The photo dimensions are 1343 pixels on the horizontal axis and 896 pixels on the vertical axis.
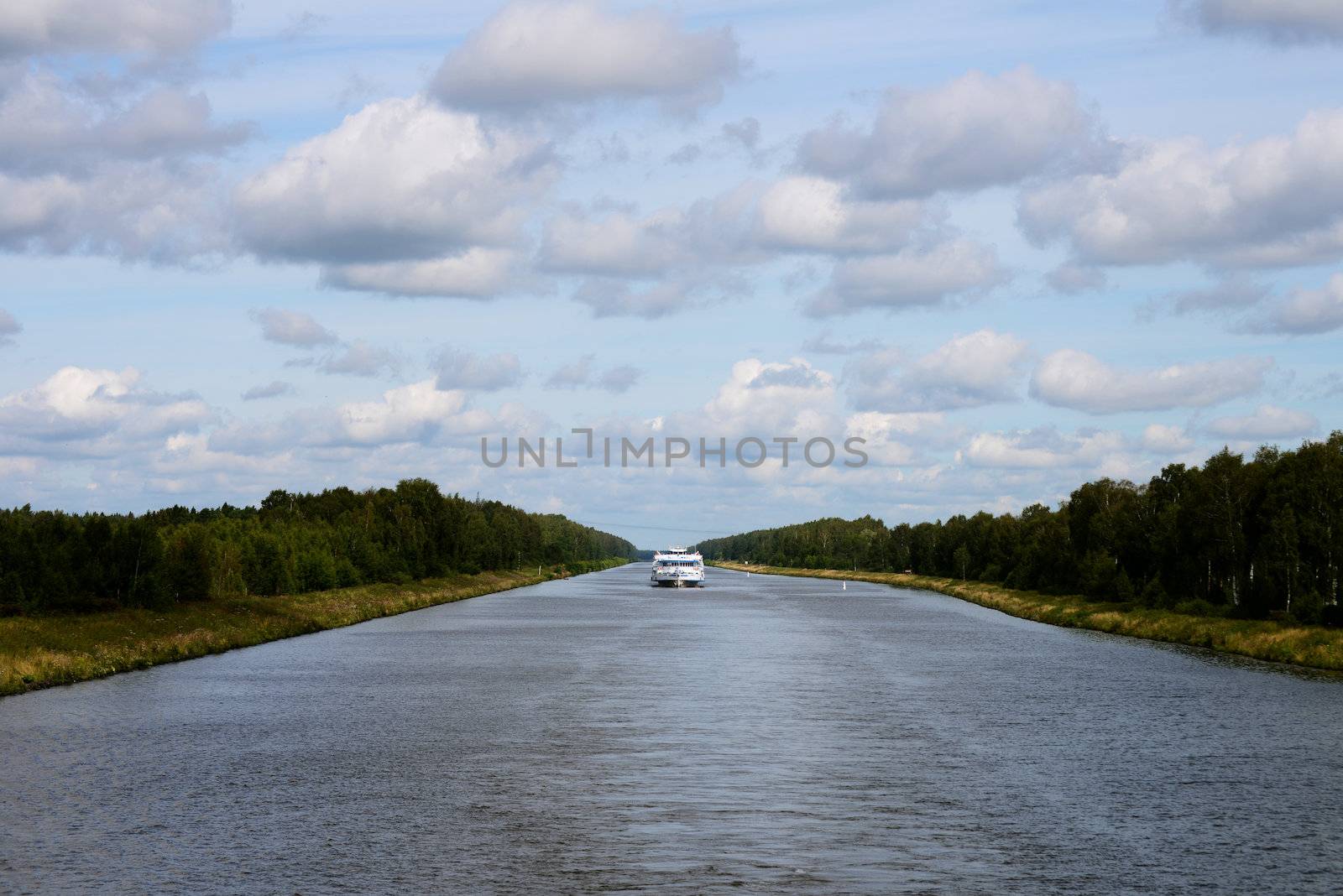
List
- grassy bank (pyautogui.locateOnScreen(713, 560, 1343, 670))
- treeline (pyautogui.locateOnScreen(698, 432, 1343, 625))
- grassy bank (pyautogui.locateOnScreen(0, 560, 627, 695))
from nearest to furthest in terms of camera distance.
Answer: grassy bank (pyautogui.locateOnScreen(0, 560, 627, 695)) < grassy bank (pyautogui.locateOnScreen(713, 560, 1343, 670)) < treeline (pyautogui.locateOnScreen(698, 432, 1343, 625))

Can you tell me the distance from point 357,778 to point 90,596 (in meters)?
40.9

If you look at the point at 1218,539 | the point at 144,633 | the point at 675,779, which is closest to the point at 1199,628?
the point at 1218,539

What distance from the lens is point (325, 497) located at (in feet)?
580

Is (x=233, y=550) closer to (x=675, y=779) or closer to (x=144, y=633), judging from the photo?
(x=144, y=633)

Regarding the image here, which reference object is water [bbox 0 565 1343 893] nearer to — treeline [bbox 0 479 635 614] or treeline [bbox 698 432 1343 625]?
treeline [bbox 0 479 635 614]

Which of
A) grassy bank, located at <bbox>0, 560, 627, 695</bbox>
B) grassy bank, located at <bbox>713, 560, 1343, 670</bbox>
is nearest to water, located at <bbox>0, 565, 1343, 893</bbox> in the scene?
grassy bank, located at <bbox>0, 560, 627, 695</bbox>

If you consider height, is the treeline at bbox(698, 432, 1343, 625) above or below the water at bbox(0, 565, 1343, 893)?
above

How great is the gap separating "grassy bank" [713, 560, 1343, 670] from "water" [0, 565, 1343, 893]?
377 cm

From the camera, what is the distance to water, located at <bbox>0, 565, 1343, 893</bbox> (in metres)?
21.5

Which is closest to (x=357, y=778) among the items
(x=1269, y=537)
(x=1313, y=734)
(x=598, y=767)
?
(x=598, y=767)

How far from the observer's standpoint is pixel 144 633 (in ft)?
207

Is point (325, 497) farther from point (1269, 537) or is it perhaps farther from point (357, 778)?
point (357, 778)

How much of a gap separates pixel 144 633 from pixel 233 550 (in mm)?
29047

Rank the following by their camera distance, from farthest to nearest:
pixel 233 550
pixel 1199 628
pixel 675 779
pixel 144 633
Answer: pixel 233 550 → pixel 1199 628 → pixel 144 633 → pixel 675 779
